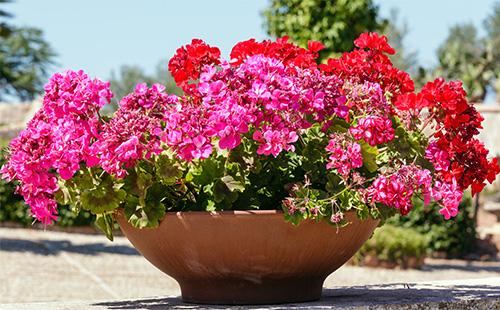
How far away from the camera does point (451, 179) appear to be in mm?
3215

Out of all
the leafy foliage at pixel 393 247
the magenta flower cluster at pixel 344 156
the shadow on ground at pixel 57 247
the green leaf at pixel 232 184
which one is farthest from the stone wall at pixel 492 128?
the green leaf at pixel 232 184

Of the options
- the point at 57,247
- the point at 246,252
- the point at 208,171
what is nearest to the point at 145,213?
the point at 208,171

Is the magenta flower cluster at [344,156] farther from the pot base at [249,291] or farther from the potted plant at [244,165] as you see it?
the pot base at [249,291]

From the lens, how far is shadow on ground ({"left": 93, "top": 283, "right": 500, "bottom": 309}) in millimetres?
3122

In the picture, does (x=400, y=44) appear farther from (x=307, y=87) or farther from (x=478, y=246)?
(x=307, y=87)

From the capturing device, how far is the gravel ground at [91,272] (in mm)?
8875

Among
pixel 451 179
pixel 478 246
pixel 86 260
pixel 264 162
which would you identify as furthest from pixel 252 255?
pixel 478 246

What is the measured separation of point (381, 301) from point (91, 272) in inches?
308

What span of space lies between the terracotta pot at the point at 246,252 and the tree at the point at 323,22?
8.42 metres

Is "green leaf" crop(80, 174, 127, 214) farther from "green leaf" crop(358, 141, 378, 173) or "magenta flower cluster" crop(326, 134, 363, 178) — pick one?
"green leaf" crop(358, 141, 378, 173)

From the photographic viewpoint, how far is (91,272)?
10.5 metres

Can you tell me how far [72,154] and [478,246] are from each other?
1306 centimetres

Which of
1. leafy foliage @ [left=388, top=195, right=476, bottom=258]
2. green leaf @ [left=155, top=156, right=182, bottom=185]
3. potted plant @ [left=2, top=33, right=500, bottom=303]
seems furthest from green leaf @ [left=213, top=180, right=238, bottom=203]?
leafy foliage @ [left=388, top=195, right=476, bottom=258]

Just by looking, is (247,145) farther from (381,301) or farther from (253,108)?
(381,301)
